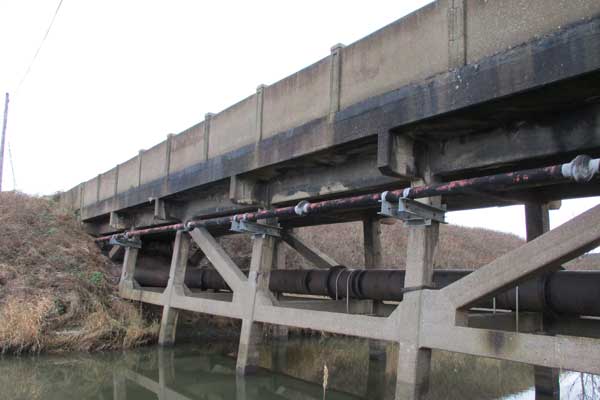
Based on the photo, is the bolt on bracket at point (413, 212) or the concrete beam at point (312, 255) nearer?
the bolt on bracket at point (413, 212)

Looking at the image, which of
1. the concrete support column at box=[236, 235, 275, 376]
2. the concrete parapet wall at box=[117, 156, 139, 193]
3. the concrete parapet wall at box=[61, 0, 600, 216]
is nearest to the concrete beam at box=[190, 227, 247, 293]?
the concrete support column at box=[236, 235, 275, 376]

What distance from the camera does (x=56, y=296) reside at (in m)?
11.8

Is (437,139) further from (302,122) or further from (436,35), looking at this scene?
(302,122)

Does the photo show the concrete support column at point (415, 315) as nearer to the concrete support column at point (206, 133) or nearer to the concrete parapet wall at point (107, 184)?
the concrete support column at point (206, 133)

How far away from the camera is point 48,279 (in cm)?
1232

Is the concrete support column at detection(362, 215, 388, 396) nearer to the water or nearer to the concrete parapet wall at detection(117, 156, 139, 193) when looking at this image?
the water

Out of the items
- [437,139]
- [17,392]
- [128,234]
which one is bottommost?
[17,392]

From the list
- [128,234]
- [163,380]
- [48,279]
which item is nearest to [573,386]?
[163,380]

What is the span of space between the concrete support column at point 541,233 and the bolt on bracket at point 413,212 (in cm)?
210

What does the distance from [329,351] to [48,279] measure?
677cm

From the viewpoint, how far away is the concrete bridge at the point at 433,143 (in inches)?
174

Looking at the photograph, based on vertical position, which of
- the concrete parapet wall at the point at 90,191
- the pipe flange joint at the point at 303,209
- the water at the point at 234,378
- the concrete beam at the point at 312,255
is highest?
the concrete parapet wall at the point at 90,191

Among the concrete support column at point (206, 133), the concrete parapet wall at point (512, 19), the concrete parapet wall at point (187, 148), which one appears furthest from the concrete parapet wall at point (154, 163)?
the concrete parapet wall at point (512, 19)

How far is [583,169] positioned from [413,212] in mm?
1842
